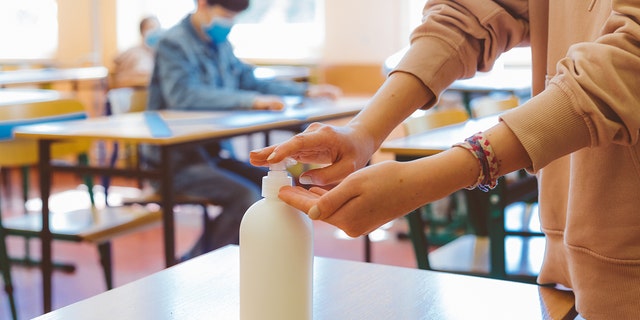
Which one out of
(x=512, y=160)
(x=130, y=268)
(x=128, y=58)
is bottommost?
(x=130, y=268)

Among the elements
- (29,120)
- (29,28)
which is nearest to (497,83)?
(29,120)

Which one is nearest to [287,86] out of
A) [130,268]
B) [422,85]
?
[130,268]

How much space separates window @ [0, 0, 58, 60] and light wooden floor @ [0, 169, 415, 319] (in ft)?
11.2

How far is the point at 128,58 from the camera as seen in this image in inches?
279

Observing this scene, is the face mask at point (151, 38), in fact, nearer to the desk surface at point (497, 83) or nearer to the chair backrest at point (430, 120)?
the desk surface at point (497, 83)

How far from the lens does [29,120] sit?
298 centimetres

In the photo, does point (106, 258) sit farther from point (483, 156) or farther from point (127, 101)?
point (483, 156)

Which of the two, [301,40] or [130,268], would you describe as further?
[301,40]

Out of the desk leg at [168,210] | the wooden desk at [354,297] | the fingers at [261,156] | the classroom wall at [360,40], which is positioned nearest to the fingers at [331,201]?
the fingers at [261,156]

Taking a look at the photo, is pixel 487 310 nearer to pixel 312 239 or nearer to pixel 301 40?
pixel 312 239

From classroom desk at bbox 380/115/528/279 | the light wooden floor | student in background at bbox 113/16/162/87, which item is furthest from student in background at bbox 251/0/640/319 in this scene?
student in background at bbox 113/16/162/87

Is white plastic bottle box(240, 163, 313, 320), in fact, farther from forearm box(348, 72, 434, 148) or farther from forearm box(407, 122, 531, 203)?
forearm box(348, 72, 434, 148)

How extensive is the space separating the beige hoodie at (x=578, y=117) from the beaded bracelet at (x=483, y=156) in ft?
0.11

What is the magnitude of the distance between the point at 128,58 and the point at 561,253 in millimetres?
6444
